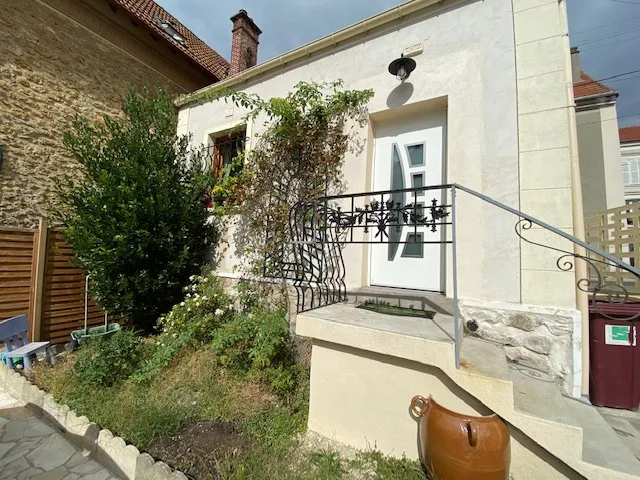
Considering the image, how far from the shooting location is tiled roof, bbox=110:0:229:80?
269 inches

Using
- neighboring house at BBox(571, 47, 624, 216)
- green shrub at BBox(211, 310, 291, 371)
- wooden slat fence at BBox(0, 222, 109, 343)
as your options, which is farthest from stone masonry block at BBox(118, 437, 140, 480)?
neighboring house at BBox(571, 47, 624, 216)

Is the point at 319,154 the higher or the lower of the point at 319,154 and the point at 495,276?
the higher

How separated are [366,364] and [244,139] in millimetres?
4343

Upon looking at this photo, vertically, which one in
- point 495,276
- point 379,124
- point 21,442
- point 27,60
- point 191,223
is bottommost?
point 21,442

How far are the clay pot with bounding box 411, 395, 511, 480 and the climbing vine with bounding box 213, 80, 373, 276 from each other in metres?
2.91

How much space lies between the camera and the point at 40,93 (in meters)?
5.39

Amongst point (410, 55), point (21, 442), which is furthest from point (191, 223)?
point (410, 55)

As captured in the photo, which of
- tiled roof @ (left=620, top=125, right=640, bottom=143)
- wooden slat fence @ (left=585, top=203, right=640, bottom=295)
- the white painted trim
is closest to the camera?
wooden slat fence @ (left=585, top=203, right=640, bottom=295)

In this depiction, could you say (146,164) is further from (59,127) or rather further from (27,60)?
(27,60)

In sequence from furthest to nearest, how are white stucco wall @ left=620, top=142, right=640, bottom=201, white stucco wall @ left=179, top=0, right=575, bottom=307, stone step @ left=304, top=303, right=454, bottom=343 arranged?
white stucco wall @ left=620, top=142, right=640, bottom=201
white stucco wall @ left=179, top=0, right=575, bottom=307
stone step @ left=304, top=303, right=454, bottom=343

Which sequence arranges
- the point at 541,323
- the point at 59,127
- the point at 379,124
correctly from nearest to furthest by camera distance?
the point at 541,323
the point at 379,124
the point at 59,127

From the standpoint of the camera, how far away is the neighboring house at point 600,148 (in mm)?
8398

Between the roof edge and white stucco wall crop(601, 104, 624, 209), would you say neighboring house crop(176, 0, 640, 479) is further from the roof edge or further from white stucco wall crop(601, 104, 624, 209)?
white stucco wall crop(601, 104, 624, 209)

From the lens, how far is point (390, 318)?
275 centimetres
